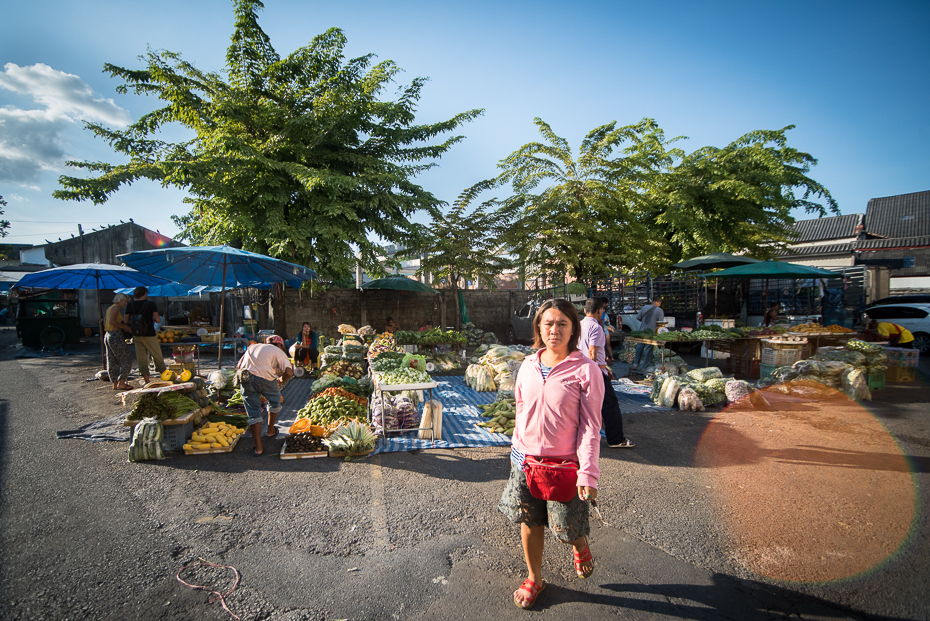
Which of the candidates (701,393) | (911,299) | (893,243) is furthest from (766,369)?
(893,243)

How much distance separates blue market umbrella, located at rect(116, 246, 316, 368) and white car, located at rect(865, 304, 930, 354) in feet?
58.0

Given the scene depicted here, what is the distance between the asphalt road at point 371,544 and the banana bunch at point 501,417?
0.72m

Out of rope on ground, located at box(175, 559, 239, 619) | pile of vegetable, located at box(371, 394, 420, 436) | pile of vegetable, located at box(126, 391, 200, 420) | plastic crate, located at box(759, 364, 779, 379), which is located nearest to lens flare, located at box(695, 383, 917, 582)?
plastic crate, located at box(759, 364, 779, 379)

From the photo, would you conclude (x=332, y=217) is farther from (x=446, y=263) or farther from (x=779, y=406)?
(x=779, y=406)

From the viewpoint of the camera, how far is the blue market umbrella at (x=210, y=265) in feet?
22.9

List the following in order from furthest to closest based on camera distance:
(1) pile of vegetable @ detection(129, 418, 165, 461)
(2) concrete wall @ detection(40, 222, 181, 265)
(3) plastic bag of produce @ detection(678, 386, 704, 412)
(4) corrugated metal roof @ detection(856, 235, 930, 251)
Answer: (4) corrugated metal roof @ detection(856, 235, 930, 251)
(2) concrete wall @ detection(40, 222, 181, 265)
(3) plastic bag of produce @ detection(678, 386, 704, 412)
(1) pile of vegetable @ detection(129, 418, 165, 461)

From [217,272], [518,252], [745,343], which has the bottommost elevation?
[745,343]

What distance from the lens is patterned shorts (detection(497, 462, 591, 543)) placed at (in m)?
2.48

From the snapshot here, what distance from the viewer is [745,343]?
394 inches

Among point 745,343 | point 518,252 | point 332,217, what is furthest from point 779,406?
point 332,217

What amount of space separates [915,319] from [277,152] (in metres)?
20.0

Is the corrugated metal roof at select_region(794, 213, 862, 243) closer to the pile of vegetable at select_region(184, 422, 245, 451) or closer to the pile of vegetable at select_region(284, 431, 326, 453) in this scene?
the pile of vegetable at select_region(284, 431, 326, 453)

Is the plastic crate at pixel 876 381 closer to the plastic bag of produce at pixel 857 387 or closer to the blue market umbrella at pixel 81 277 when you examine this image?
the plastic bag of produce at pixel 857 387

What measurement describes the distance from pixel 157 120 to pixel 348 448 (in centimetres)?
1220
